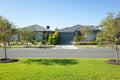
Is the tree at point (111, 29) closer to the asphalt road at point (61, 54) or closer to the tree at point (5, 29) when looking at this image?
the asphalt road at point (61, 54)

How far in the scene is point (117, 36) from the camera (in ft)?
44.3

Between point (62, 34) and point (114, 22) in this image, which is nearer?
point (114, 22)

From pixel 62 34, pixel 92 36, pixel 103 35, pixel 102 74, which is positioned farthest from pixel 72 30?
pixel 102 74

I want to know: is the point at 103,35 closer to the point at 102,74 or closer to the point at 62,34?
the point at 102,74

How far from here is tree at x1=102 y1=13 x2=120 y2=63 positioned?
13219 mm

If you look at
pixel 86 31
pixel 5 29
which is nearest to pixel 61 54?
pixel 5 29

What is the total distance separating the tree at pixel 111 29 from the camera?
1322 cm

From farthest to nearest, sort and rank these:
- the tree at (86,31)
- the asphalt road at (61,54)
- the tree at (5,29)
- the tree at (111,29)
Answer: the tree at (86,31)
the asphalt road at (61,54)
the tree at (5,29)
the tree at (111,29)

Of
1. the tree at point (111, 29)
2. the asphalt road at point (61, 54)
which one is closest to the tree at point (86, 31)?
the asphalt road at point (61, 54)

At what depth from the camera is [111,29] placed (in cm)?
1330

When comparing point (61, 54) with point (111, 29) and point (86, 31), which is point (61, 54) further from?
point (86, 31)

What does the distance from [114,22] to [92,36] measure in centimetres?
3225

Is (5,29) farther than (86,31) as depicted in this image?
No

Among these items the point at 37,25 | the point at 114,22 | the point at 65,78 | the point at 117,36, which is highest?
the point at 37,25
